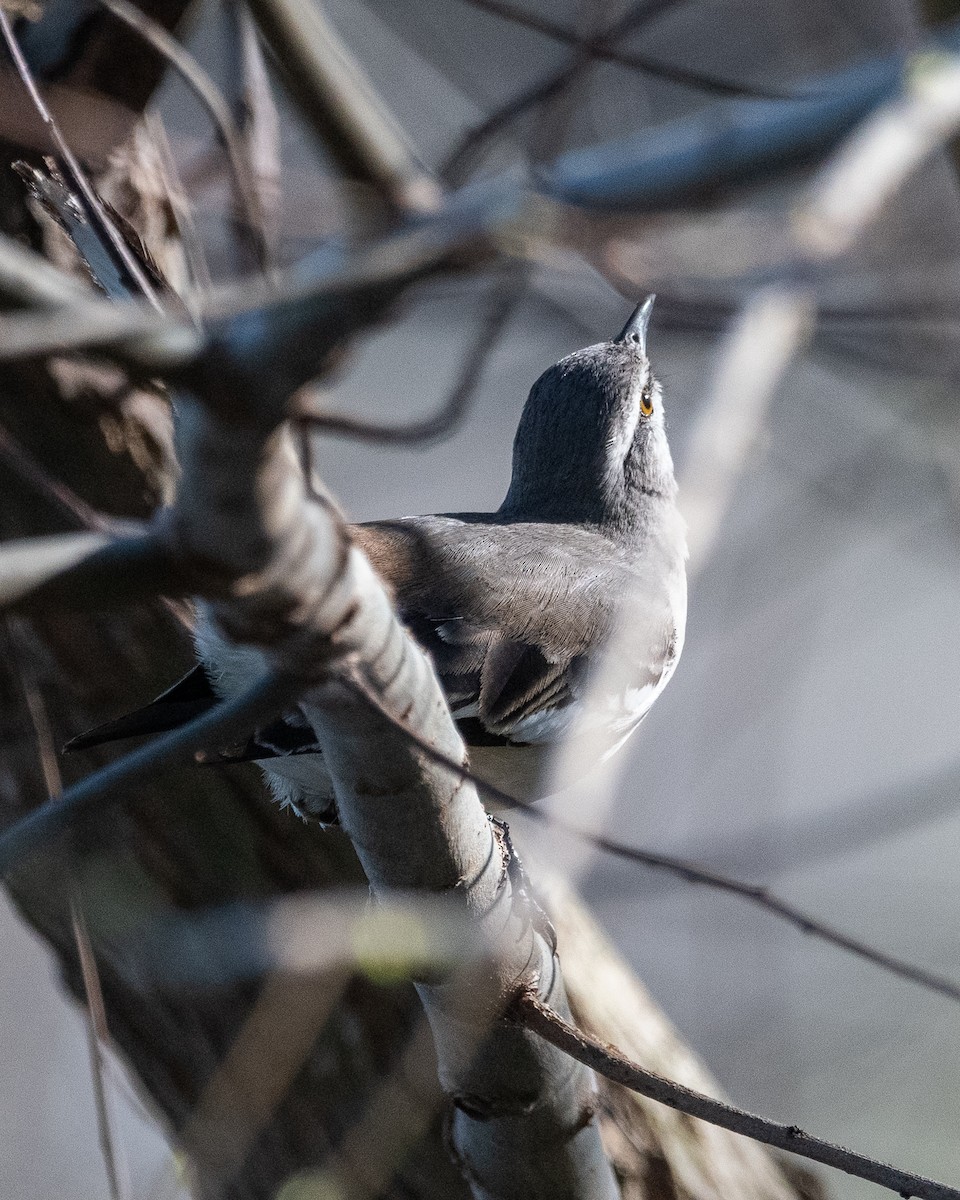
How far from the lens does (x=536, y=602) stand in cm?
302

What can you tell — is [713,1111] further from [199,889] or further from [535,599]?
[199,889]

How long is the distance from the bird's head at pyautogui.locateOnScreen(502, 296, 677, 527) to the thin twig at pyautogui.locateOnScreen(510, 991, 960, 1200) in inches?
76.5

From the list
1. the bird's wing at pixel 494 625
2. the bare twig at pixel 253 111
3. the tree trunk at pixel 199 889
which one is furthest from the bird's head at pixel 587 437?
the bare twig at pixel 253 111

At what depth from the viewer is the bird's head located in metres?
3.87

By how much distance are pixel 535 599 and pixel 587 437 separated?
1057mm

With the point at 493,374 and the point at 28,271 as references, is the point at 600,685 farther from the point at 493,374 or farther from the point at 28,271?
the point at 493,374

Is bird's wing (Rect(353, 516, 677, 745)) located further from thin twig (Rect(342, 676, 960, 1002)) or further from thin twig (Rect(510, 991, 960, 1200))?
thin twig (Rect(342, 676, 960, 1002))

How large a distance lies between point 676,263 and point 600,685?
96cm

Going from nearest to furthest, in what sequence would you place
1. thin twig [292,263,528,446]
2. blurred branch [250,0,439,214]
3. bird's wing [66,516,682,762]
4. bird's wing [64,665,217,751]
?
thin twig [292,263,528,446], blurred branch [250,0,439,214], bird's wing [64,665,217,751], bird's wing [66,516,682,762]

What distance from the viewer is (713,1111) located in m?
1.95

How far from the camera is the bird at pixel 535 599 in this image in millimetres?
2596

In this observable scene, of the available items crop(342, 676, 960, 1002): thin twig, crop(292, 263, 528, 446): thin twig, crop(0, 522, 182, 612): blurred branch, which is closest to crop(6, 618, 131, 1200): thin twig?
crop(342, 676, 960, 1002): thin twig

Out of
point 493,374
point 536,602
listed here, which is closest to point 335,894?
point 536,602

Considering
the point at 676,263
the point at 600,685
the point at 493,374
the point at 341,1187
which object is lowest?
the point at 341,1187
